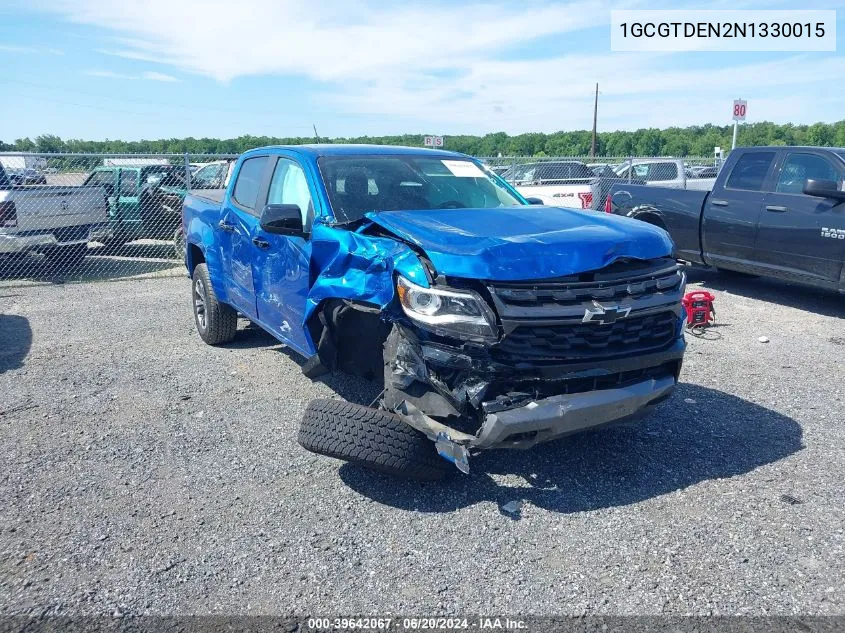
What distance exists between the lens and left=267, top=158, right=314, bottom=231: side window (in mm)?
4430

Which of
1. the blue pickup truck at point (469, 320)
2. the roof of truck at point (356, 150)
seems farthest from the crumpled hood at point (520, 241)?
the roof of truck at point (356, 150)

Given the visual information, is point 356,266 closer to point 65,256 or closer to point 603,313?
point 603,313

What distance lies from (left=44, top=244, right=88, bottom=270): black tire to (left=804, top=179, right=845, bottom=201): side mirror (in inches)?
426

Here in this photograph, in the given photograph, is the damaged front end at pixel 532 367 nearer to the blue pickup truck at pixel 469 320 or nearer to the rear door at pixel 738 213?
the blue pickup truck at pixel 469 320

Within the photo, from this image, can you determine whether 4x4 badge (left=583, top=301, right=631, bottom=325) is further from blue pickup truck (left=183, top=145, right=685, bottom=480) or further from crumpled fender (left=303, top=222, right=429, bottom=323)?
crumpled fender (left=303, top=222, right=429, bottom=323)

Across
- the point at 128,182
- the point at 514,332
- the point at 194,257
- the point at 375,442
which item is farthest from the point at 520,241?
the point at 128,182

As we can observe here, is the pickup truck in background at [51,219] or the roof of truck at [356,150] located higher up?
the roof of truck at [356,150]

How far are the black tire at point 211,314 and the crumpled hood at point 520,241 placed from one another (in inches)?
113

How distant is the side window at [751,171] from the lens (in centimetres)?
824

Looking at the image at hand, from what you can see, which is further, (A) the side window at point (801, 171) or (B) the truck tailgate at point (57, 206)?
(B) the truck tailgate at point (57, 206)

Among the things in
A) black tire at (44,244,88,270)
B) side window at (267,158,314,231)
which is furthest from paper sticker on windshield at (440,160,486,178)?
black tire at (44,244,88,270)

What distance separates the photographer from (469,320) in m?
3.18

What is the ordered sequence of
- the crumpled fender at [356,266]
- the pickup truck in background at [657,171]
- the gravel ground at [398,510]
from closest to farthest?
the gravel ground at [398,510] → the crumpled fender at [356,266] → the pickup truck in background at [657,171]

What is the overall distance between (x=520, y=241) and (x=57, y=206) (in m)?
9.62
